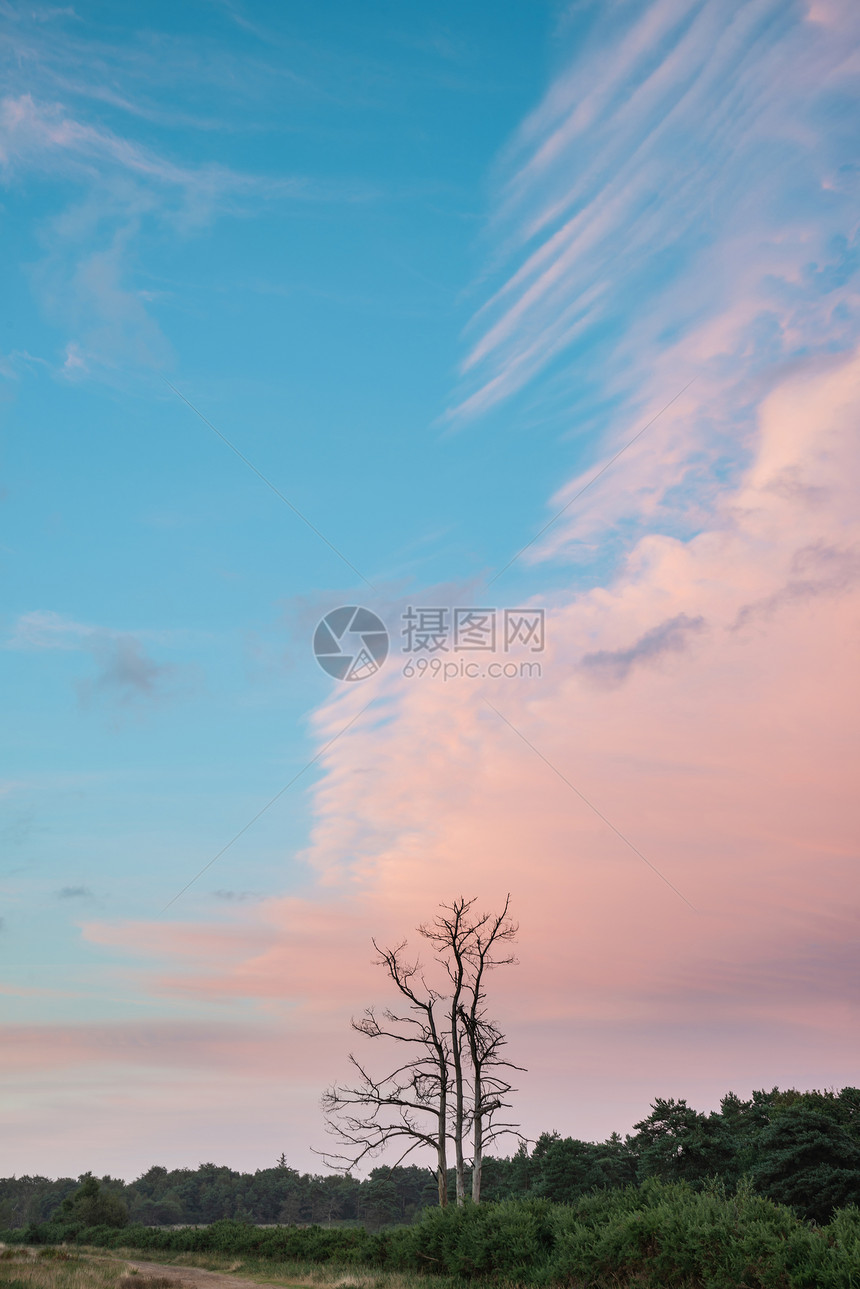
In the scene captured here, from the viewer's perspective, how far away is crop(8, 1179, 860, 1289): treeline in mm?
13969

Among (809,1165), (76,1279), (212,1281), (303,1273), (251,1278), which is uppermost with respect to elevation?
(809,1165)

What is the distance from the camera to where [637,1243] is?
17.3 meters

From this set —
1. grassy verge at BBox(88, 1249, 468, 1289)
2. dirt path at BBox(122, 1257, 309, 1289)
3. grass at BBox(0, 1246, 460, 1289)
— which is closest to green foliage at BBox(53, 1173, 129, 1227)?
grassy verge at BBox(88, 1249, 468, 1289)

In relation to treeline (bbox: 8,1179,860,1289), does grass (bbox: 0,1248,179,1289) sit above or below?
below

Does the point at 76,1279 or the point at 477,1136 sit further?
the point at 477,1136

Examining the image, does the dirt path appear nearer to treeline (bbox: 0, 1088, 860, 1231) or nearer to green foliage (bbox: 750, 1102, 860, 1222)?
treeline (bbox: 0, 1088, 860, 1231)

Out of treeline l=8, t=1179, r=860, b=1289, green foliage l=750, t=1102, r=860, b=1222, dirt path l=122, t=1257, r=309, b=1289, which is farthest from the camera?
green foliage l=750, t=1102, r=860, b=1222

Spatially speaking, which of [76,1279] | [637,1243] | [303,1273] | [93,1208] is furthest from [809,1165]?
[93,1208]

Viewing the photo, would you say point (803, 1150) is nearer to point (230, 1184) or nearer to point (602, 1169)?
point (602, 1169)

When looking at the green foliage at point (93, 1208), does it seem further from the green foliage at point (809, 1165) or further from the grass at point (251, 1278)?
the green foliage at point (809, 1165)

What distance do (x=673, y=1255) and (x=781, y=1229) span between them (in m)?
2.30

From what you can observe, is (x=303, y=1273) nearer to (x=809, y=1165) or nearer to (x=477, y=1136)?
(x=477, y=1136)

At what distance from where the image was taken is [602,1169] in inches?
2368

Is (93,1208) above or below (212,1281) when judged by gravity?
below
